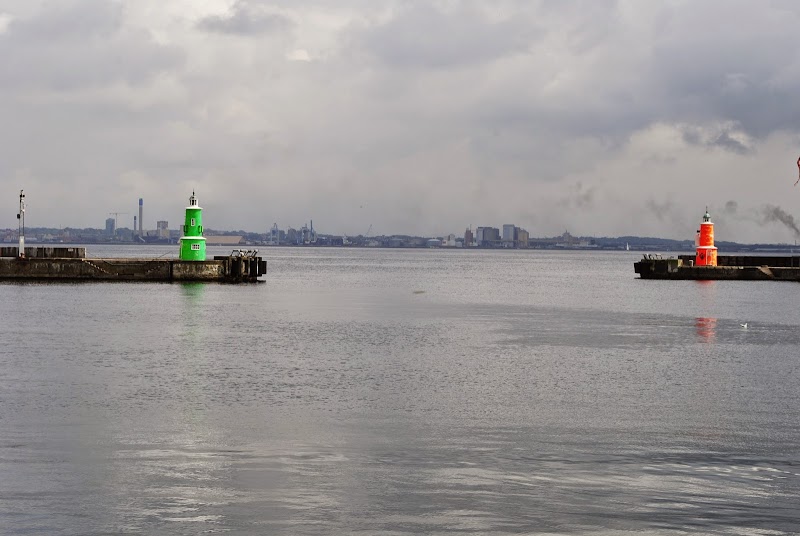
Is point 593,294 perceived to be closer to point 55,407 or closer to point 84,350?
point 84,350

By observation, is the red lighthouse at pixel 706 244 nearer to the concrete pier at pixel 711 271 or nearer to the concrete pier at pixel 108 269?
the concrete pier at pixel 711 271

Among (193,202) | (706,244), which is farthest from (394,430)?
(706,244)

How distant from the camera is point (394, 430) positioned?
20.4 meters

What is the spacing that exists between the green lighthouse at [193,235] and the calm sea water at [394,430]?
95.0 feet

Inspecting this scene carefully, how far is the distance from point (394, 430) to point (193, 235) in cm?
5982

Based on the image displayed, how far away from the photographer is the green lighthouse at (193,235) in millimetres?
75438

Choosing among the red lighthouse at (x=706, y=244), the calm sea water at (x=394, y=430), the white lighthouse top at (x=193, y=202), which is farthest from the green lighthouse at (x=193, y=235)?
the red lighthouse at (x=706, y=244)

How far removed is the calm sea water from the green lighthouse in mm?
28961

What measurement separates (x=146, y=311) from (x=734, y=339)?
31017 millimetres

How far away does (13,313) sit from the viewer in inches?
2080

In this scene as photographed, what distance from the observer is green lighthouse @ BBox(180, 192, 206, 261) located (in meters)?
75.4

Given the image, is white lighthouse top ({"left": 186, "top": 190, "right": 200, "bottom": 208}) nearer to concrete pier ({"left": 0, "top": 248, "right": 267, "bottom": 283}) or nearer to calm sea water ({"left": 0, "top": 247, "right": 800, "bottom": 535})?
concrete pier ({"left": 0, "top": 248, "right": 267, "bottom": 283})

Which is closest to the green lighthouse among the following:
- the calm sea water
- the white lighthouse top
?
the white lighthouse top

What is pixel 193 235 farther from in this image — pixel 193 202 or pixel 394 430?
pixel 394 430
